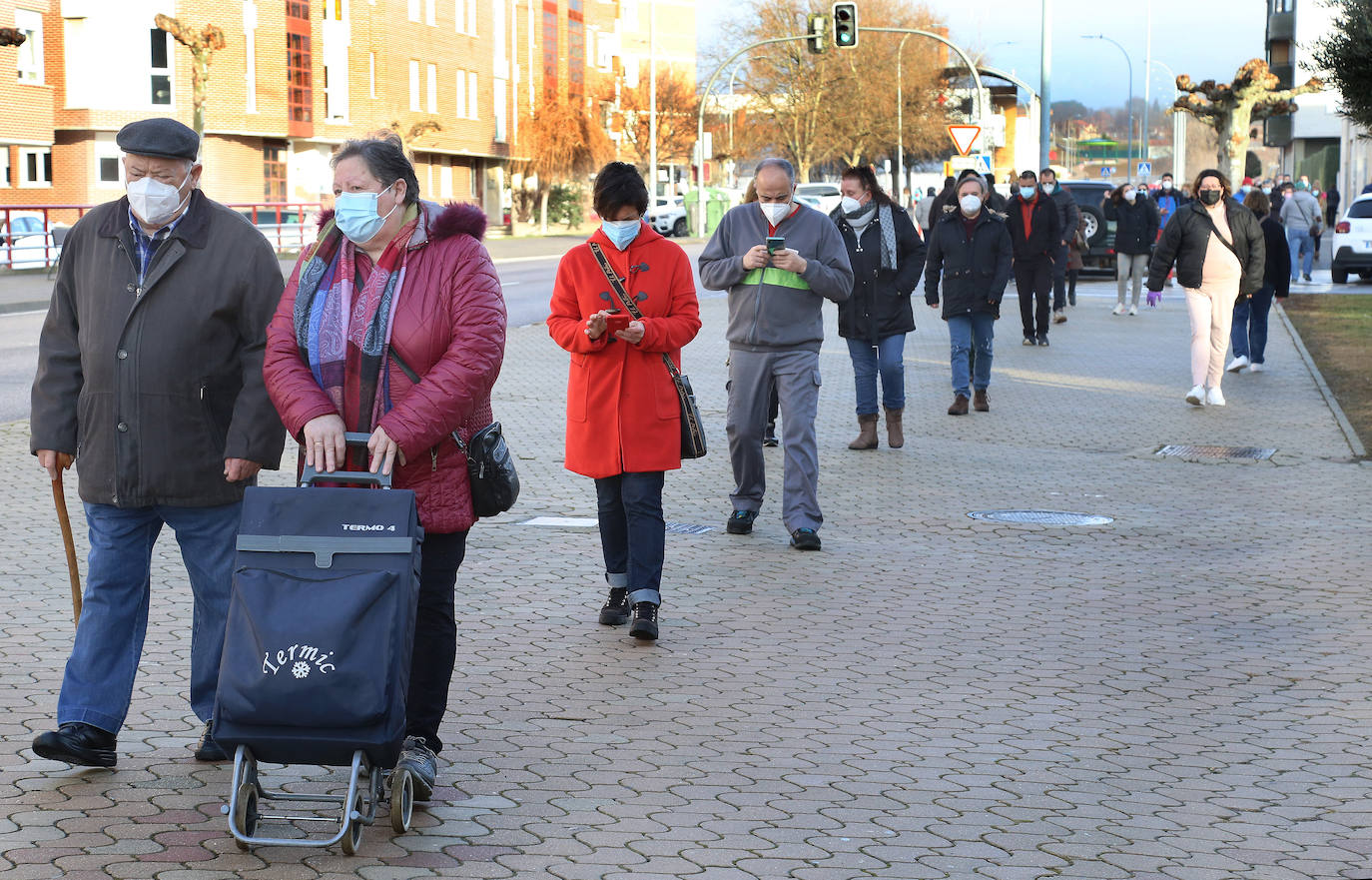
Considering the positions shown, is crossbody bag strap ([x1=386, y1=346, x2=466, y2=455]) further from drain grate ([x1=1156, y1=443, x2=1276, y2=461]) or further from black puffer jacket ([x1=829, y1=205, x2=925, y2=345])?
drain grate ([x1=1156, y1=443, x2=1276, y2=461])

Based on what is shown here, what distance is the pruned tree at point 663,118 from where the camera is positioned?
75.1 m

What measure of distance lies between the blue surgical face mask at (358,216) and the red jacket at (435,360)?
13 centimetres

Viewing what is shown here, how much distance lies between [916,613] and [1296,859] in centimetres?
301

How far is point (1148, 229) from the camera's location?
23.5 m

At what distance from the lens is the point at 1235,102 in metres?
42.6

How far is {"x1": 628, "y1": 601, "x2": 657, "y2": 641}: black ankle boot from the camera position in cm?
670

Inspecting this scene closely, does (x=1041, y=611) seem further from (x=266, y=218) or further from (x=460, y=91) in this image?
(x=460, y=91)

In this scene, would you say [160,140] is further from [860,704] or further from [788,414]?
[788,414]

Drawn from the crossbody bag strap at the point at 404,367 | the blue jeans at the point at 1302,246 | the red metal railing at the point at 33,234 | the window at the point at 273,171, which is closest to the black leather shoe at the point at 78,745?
the crossbody bag strap at the point at 404,367

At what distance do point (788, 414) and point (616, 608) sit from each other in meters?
1.99

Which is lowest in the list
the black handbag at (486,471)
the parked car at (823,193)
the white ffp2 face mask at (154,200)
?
the black handbag at (486,471)

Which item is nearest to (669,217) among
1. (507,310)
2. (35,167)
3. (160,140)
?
(35,167)

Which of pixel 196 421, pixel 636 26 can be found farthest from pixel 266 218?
pixel 636 26

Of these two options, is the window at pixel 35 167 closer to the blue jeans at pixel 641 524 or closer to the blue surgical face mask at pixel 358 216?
the blue jeans at pixel 641 524
